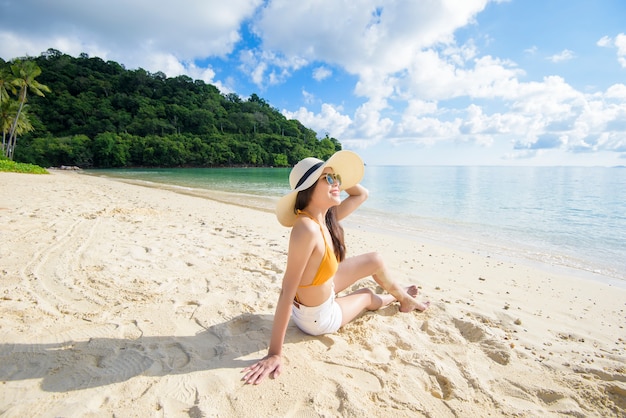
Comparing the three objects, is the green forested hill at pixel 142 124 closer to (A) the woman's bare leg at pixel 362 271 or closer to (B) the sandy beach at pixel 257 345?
(B) the sandy beach at pixel 257 345

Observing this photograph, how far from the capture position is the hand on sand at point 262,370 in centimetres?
200

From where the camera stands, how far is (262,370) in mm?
2062

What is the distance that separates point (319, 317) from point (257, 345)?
56 cm

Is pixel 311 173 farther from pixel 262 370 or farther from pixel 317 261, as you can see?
pixel 262 370

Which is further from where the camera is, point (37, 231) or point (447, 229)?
point (447, 229)

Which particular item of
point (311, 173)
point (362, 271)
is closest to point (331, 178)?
point (311, 173)

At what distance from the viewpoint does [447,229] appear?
1021 centimetres

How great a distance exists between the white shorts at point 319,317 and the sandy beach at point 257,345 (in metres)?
0.09

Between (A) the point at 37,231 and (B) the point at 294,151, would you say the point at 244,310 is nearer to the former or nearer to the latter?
(A) the point at 37,231

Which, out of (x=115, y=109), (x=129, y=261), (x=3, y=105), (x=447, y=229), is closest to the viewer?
(x=129, y=261)

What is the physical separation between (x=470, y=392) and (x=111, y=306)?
323cm

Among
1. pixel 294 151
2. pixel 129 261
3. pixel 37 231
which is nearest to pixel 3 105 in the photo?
pixel 37 231

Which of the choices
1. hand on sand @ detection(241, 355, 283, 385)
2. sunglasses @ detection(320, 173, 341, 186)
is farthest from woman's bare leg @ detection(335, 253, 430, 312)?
hand on sand @ detection(241, 355, 283, 385)

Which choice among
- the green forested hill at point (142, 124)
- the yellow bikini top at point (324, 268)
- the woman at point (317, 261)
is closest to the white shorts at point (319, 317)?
the woman at point (317, 261)
